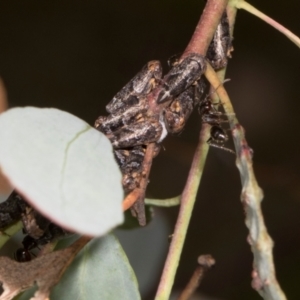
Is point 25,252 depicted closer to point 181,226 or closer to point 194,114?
point 181,226

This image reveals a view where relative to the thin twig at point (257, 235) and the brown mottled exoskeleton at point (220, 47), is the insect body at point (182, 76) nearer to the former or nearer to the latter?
the brown mottled exoskeleton at point (220, 47)

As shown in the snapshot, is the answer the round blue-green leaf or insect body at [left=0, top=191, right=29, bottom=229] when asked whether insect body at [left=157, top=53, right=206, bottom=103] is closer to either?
the round blue-green leaf

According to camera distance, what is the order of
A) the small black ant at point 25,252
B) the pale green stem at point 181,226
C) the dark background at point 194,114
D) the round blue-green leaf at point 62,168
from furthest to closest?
the dark background at point 194,114 < the small black ant at point 25,252 < the pale green stem at point 181,226 < the round blue-green leaf at point 62,168

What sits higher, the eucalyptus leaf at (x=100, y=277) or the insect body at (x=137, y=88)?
the insect body at (x=137, y=88)

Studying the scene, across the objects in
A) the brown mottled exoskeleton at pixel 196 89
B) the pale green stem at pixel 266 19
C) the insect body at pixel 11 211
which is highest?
the pale green stem at pixel 266 19

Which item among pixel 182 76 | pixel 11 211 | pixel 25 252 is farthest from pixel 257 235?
pixel 25 252

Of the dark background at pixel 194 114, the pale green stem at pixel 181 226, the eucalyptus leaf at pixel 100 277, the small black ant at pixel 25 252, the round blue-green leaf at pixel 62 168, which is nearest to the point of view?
the round blue-green leaf at pixel 62 168

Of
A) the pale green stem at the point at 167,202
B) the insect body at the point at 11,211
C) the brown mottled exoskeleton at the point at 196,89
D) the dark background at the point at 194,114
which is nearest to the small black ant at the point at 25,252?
the insect body at the point at 11,211

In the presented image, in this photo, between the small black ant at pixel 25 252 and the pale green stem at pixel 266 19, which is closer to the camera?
the pale green stem at pixel 266 19
